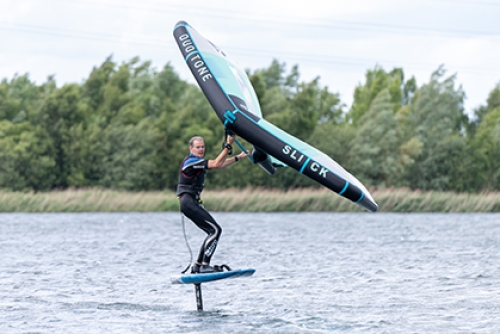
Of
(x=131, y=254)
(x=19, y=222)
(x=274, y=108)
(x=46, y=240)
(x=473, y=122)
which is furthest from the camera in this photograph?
(x=473, y=122)

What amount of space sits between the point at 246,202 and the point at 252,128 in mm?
32730

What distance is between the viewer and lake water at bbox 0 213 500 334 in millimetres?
12625

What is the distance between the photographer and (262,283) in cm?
1695

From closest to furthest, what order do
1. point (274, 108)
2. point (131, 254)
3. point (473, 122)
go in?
point (131, 254) → point (274, 108) → point (473, 122)

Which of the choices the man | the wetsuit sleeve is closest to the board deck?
the man

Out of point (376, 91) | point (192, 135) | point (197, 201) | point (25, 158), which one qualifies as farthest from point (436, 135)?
point (197, 201)

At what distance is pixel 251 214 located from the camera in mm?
44594

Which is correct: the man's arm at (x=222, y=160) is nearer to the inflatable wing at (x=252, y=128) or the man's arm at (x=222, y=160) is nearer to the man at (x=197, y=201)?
the inflatable wing at (x=252, y=128)

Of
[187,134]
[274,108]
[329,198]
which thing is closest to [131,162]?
[187,134]

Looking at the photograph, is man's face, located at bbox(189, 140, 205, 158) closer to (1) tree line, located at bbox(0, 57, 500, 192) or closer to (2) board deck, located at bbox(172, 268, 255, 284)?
(2) board deck, located at bbox(172, 268, 255, 284)

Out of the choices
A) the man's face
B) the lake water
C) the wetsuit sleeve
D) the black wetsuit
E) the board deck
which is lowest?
the lake water

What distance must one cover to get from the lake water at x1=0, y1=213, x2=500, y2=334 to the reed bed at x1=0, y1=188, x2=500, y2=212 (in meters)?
11.4

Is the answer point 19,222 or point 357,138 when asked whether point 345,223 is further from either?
point 357,138

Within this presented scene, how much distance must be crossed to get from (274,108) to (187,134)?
21.3ft
